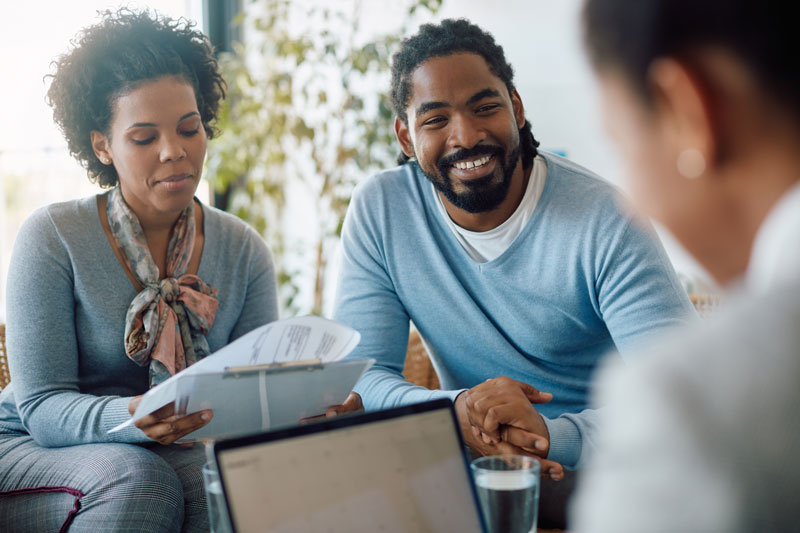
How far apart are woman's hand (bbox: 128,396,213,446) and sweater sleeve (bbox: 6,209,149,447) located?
15cm

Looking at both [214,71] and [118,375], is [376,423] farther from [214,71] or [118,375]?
[214,71]

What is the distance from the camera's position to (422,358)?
2000 mm

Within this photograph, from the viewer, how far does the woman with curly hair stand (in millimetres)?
1325

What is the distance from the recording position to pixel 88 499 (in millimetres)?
1281

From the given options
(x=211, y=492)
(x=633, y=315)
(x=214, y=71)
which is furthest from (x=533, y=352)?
(x=214, y=71)

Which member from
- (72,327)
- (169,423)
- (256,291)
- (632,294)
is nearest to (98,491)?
(169,423)

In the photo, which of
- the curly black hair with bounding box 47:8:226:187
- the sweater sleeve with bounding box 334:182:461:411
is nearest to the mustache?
the sweater sleeve with bounding box 334:182:461:411

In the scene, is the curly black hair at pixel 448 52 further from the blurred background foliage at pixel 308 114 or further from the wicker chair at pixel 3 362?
the blurred background foliage at pixel 308 114

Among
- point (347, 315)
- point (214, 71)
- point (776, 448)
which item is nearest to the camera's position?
point (776, 448)

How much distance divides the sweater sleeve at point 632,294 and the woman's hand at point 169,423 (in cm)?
58

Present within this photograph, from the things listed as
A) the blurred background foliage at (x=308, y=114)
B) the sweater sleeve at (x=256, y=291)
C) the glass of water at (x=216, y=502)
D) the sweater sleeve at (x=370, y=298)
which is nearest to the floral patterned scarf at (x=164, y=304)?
the sweater sleeve at (x=256, y=291)

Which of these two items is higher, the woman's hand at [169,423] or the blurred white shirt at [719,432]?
the blurred white shirt at [719,432]

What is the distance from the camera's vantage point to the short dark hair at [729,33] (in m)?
0.49

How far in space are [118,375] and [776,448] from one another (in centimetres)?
137
